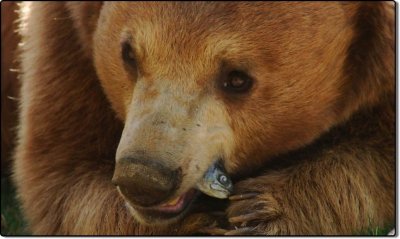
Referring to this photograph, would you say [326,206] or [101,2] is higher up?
[101,2]

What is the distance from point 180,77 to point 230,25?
30 centimetres

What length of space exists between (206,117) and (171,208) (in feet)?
1.34

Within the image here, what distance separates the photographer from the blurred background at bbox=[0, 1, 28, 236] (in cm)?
549

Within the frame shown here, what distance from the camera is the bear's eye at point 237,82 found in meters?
3.67

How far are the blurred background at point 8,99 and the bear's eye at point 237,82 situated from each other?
193cm

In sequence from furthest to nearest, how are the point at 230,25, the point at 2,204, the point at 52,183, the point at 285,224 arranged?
the point at 2,204, the point at 52,183, the point at 285,224, the point at 230,25

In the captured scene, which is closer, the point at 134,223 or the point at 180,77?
the point at 180,77

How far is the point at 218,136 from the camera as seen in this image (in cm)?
372

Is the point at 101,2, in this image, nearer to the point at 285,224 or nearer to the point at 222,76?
the point at 222,76

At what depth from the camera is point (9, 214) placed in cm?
524

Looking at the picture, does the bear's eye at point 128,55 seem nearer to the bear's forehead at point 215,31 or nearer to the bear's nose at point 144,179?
the bear's forehead at point 215,31

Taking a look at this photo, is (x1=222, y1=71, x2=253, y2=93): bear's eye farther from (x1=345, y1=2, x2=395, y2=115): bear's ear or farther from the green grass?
the green grass

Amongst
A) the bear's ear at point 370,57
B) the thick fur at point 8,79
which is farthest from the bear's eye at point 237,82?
the thick fur at point 8,79

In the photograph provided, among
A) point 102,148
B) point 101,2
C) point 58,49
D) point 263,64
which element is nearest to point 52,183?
point 102,148
